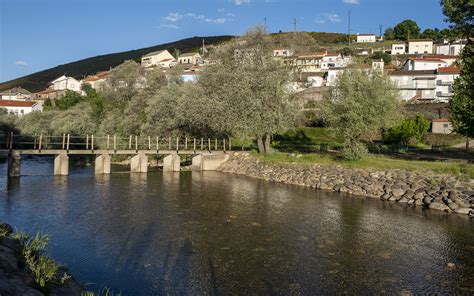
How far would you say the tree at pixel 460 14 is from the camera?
118 feet

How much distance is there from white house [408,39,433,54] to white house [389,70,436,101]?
174ft

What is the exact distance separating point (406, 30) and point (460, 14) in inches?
5878

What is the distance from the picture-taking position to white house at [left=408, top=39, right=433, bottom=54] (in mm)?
141750

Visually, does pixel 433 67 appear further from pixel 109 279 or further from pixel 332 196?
pixel 109 279

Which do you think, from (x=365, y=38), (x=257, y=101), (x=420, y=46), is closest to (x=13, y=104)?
(x=257, y=101)

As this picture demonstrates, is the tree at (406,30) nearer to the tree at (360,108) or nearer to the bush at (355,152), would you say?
the tree at (360,108)

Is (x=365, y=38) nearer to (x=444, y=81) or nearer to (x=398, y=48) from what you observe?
(x=398, y=48)

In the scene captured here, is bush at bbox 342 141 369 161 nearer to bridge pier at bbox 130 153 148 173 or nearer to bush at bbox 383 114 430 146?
bush at bbox 383 114 430 146

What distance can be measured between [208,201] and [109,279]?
1553cm

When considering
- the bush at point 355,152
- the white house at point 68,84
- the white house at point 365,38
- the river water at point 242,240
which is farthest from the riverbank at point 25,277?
the white house at point 365,38

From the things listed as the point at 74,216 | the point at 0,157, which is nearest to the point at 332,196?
the point at 74,216

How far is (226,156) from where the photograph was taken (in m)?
52.8

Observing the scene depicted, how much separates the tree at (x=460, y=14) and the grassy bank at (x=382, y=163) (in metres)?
13.5

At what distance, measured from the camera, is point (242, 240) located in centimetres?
1950
